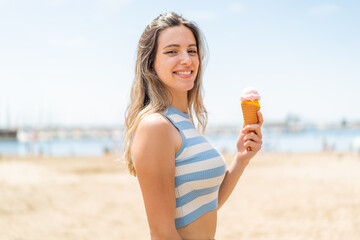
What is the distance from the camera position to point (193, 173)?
1.65 m

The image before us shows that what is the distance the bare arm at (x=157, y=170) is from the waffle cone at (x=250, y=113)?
75 centimetres

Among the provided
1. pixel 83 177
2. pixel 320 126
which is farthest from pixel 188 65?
pixel 320 126

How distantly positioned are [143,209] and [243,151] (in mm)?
7371

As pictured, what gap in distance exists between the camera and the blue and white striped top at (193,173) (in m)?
1.64

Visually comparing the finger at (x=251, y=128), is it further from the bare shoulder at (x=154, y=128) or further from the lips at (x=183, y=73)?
the bare shoulder at (x=154, y=128)

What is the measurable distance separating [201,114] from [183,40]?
633mm

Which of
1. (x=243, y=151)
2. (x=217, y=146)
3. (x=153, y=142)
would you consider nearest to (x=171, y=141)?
(x=153, y=142)

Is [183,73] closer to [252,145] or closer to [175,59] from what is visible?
[175,59]

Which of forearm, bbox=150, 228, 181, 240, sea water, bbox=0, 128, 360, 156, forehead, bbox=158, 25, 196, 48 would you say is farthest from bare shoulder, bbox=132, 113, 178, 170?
sea water, bbox=0, 128, 360, 156

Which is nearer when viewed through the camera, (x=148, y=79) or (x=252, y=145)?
(x=148, y=79)

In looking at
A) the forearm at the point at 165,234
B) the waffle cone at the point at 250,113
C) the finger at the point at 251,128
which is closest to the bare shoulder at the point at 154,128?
the forearm at the point at 165,234

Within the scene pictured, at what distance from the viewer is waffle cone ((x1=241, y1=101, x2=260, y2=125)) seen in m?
2.15

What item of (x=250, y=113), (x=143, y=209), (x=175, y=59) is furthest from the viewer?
(x=143, y=209)

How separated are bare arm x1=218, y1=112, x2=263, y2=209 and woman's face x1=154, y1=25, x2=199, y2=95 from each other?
490mm
